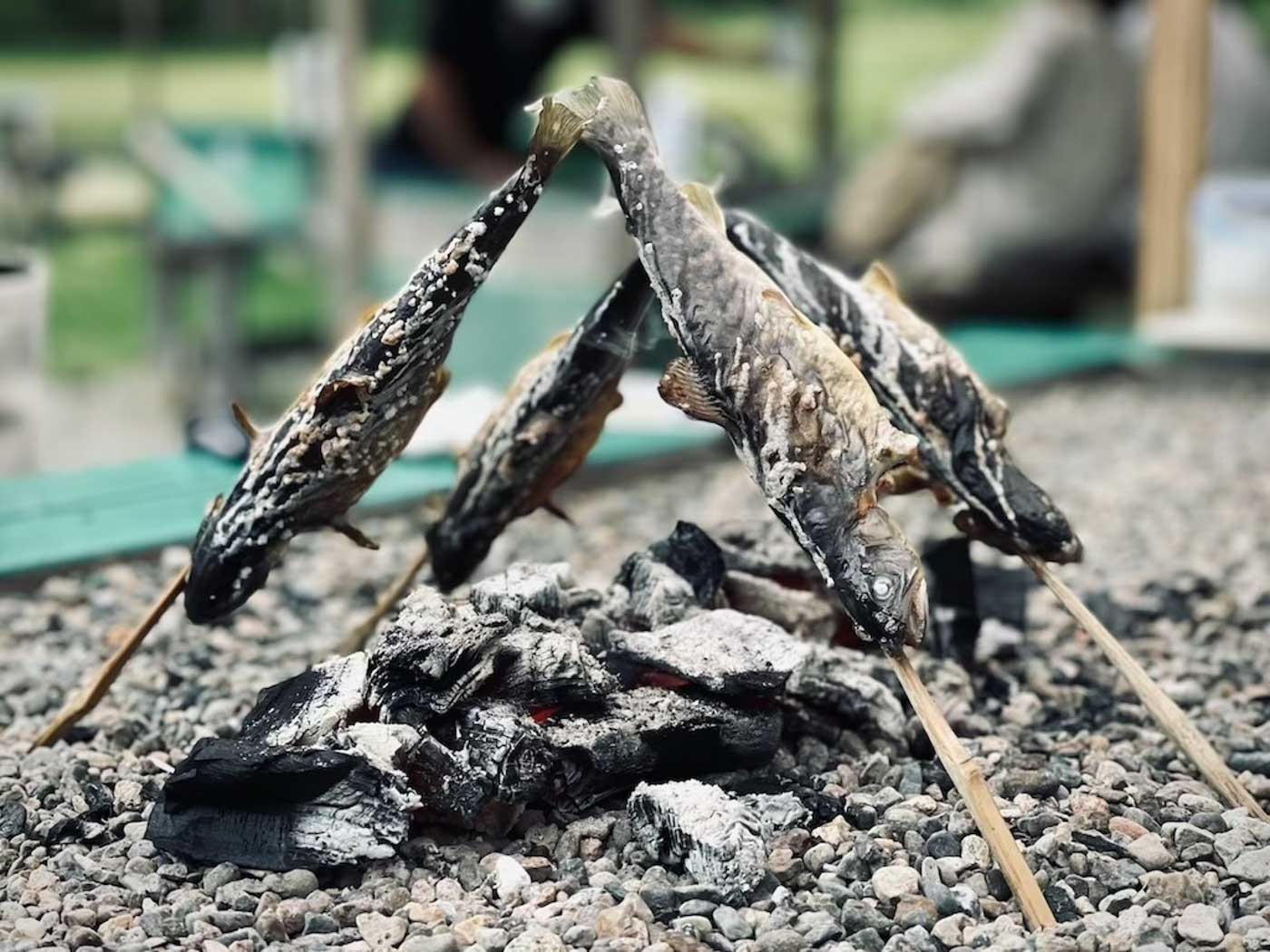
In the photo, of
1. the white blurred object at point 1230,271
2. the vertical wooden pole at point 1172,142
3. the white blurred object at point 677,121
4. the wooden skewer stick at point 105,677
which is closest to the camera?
the wooden skewer stick at point 105,677

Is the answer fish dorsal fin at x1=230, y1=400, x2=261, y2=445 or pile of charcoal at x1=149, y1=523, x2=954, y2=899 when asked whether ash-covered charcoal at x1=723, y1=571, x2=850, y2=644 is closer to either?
pile of charcoal at x1=149, y1=523, x2=954, y2=899

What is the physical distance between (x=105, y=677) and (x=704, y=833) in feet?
3.05

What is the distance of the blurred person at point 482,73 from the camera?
6254 mm

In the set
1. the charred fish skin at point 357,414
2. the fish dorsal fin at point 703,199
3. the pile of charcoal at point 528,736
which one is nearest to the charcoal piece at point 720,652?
the pile of charcoal at point 528,736

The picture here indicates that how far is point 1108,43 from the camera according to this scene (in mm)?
7047

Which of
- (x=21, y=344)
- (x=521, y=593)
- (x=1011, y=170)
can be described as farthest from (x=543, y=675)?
(x=1011, y=170)

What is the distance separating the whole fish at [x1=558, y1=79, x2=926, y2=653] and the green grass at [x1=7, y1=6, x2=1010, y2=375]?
15.7ft

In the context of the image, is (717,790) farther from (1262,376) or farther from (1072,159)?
(1072,159)

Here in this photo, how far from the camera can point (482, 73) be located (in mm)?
6438

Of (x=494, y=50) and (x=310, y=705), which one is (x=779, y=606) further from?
(x=494, y=50)

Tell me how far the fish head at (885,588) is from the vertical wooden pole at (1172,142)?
432 centimetres

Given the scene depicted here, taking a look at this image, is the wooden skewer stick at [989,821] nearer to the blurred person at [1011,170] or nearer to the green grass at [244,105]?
the green grass at [244,105]

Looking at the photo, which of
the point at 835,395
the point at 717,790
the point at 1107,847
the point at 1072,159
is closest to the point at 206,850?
the point at 717,790

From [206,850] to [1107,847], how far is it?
1087mm
